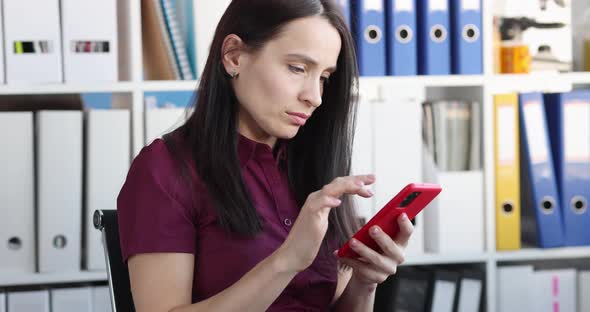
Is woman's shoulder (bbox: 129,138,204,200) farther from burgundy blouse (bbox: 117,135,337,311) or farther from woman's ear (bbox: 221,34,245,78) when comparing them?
woman's ear (bbox: 221,34,245,78)

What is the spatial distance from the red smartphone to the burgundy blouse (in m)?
0.14

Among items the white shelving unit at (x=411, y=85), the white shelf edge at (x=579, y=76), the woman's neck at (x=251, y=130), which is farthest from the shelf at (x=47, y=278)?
the white shelf edge at (x=579, y=76)

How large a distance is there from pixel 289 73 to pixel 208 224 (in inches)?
10.1

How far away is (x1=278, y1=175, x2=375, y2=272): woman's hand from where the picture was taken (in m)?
1.18

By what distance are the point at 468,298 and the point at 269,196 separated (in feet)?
3.89

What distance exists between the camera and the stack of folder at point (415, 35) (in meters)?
2.38

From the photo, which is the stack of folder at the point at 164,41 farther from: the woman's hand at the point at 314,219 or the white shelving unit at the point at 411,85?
the woman's hand at the point at 314,219

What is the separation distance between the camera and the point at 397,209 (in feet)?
4.15

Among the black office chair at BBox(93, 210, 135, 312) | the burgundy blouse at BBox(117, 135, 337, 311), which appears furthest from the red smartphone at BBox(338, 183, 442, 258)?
the black office chair at BBox(93, 210, 135, 312)

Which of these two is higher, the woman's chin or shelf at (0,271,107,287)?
the woman's chin

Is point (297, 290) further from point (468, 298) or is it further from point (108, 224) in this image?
point (468, 298)

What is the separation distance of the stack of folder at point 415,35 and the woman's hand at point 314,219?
1220 millimetres

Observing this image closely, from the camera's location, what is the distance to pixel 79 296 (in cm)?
229

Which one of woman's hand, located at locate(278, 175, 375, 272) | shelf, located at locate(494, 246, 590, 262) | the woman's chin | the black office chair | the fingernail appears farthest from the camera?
shelf, located at locate(494, 246, 590, 262)
